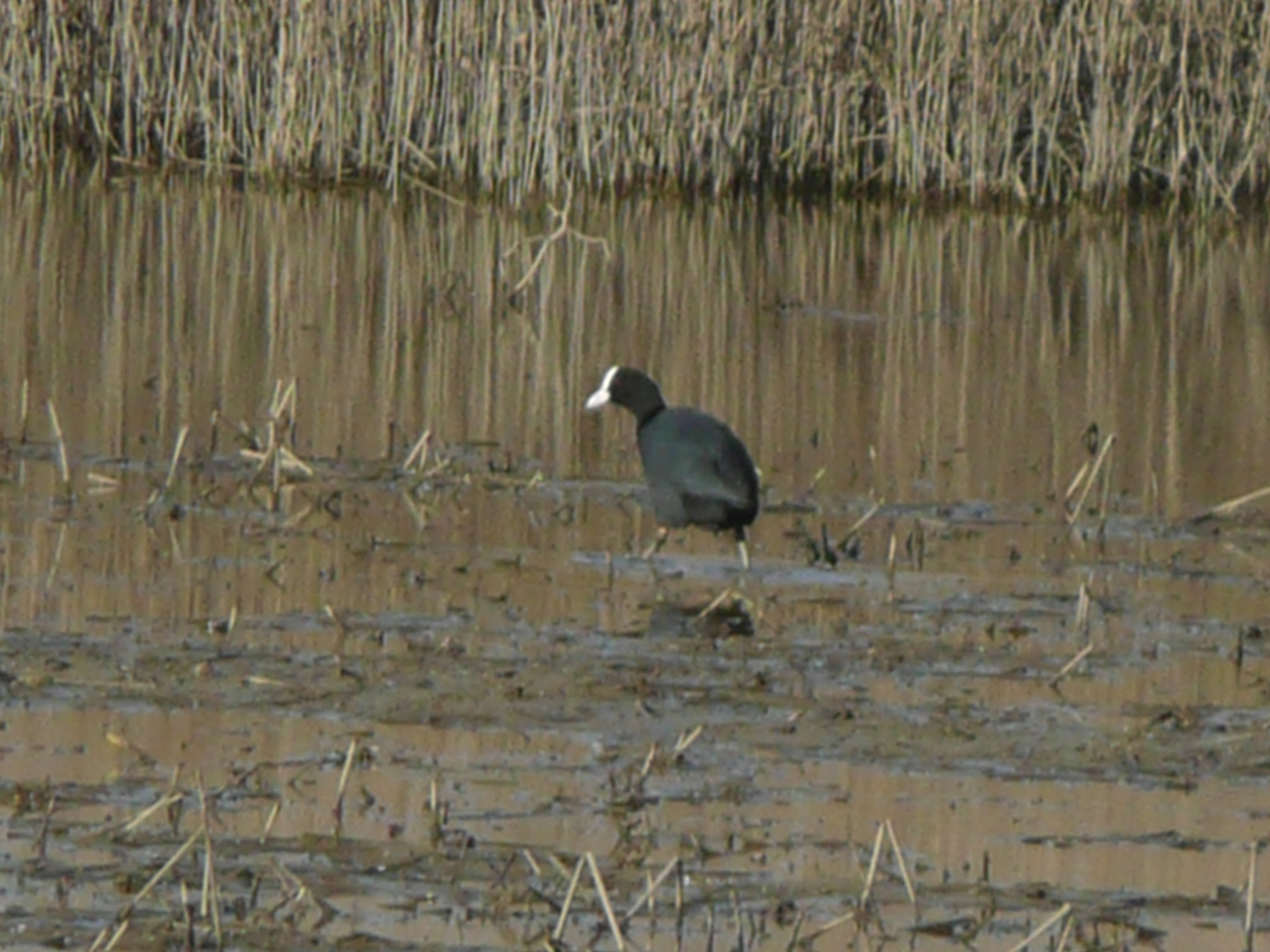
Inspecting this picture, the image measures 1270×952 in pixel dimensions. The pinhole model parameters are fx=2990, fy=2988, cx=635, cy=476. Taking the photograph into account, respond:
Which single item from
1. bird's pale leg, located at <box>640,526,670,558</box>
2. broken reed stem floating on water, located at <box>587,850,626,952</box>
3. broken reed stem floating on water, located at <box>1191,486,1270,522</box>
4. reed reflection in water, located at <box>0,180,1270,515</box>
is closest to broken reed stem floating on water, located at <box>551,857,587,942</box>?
broken reed stem floating on water, located at <box>587,850,626,952</box>

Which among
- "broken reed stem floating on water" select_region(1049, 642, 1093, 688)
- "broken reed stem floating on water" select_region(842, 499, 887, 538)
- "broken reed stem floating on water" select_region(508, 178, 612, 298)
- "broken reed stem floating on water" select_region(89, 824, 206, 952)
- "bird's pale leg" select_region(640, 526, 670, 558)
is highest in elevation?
"broken reed stem floating on water" select_region(508, 178, 612, 298)

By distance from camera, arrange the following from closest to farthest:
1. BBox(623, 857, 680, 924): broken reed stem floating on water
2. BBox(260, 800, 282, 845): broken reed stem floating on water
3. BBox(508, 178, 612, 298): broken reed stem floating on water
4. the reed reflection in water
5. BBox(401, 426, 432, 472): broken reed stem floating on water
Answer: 1. BBox(623, 857, 680, 924): broken reed stem floating on water
2. BBox(260, 800, 282, 845): broken reed stem floating on water
3. BBox(401, 426, 432, 472): broken reed stem floating on water
4. the reed reflection in water
5. BBox(508, 178, 612, 298): broken reed stem floating on water

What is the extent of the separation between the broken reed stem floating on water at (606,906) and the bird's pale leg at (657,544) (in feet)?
10.4

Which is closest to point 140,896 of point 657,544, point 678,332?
point 657,544

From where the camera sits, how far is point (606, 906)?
4.21m

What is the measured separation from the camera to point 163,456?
8.85m

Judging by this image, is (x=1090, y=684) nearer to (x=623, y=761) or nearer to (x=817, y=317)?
(x=623, y=761)

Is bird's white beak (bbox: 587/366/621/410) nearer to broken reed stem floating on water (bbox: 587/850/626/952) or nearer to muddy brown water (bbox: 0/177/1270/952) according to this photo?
muddy brown water (bbox: 0/177/1270/952)

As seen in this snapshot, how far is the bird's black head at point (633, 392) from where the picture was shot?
835 centimetres

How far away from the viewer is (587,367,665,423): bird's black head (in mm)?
8352

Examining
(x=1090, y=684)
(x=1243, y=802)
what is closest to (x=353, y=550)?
(x=1090, y=684)

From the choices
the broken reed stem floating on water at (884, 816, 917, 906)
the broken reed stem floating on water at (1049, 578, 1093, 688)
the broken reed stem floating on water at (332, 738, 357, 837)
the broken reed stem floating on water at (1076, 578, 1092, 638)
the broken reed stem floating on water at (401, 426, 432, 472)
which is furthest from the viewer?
the broken reed stem floating on water at (401, 426, 432, 472)

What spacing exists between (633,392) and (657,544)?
2.74 feet

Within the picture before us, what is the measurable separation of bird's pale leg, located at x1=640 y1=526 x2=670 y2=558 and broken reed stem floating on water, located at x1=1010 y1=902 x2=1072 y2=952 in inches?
131
